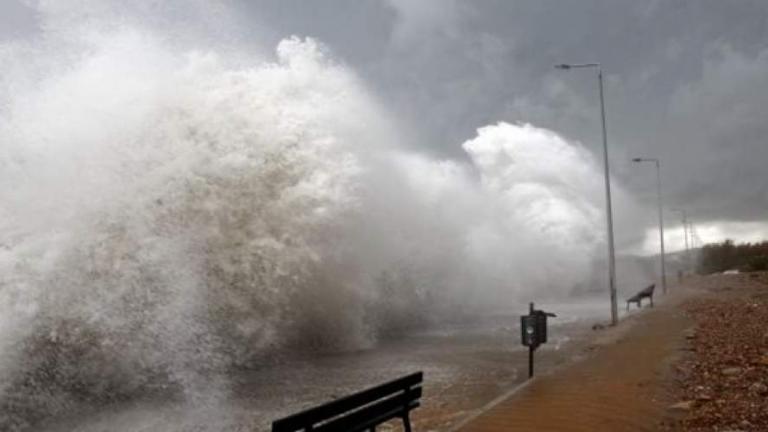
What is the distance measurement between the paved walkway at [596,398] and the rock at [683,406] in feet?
0.47

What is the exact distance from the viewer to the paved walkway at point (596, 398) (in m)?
8.32

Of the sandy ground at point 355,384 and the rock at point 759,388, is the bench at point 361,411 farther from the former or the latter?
the rock at point 759,388

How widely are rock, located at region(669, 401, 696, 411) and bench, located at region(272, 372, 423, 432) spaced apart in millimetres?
3453

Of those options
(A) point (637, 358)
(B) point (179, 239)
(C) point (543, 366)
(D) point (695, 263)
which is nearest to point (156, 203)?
(B) point (179, 239)

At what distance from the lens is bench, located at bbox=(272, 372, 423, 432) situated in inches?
226

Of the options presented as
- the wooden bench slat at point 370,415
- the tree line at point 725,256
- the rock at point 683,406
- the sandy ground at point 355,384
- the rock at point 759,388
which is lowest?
the sandy ground at point 355,384

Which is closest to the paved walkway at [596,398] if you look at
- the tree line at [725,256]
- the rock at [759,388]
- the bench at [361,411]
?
the bench at [361,411]

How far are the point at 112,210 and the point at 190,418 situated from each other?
7961mm

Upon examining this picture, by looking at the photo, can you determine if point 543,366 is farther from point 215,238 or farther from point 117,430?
point 215,238

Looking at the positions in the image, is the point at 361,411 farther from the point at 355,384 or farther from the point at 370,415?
the point at 355,384

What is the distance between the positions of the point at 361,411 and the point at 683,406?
15.4 feet

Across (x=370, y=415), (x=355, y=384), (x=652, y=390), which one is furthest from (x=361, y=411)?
(x=355, y=384)

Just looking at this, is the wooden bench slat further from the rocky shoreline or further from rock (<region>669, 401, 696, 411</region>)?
rock (<region>669, 401, 696, 411</region>)

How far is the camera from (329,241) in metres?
21.4
